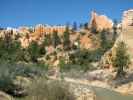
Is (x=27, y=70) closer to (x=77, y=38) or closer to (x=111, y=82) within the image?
(x=111, y=82)

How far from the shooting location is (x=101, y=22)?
479 ft

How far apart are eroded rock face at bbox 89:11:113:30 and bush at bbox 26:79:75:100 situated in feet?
385

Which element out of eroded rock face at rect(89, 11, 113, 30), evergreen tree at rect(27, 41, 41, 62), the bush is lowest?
evergreen tree at rect(27, 41, 41, 62)

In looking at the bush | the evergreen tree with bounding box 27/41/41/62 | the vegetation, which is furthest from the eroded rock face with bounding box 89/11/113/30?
the bush

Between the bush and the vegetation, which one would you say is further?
the vegetation

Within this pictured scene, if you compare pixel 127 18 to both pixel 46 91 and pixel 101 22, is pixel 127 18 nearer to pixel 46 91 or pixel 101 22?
pixel 101 22

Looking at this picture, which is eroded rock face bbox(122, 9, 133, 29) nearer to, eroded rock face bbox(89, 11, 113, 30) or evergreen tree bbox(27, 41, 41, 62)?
eroded rock face bbox(89, 11, 113, 30)

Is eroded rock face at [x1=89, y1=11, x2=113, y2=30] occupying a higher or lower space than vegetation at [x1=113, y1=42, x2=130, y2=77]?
higher

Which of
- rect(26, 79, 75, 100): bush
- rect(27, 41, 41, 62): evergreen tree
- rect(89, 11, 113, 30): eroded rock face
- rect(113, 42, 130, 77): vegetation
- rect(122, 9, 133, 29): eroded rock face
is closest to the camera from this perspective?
rect(26, 79, 75, 100): bush

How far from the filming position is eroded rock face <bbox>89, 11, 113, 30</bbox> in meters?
143

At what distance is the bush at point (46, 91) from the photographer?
2366 centimetres

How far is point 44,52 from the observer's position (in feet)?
352

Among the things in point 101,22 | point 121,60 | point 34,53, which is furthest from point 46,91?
point 101,22

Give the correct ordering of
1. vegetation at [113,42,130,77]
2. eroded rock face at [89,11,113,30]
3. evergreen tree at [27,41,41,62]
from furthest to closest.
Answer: eroded rock face at [89,11,113,30] → evergreen tree at [27,41,41,62] → vegetation at [113,42,130,77]
